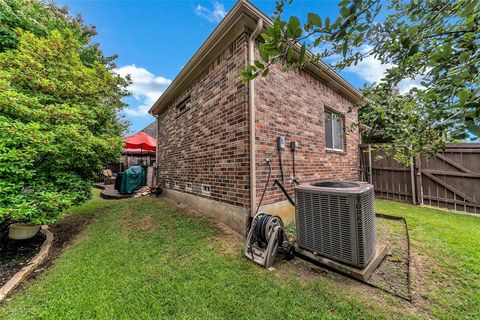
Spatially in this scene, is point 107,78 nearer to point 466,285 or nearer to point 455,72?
point 455,72

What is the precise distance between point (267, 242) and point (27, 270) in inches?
127

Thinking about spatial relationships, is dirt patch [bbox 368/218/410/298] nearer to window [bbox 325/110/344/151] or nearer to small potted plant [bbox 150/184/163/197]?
window [bbox 325/110/344/151]

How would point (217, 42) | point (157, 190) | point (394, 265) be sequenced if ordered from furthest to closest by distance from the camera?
point (157, 190) → point (217, 42) → point (394, 265)

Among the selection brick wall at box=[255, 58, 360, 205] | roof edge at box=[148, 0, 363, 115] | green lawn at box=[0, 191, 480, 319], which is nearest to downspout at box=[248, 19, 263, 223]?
brick wall at box=[255, 58, 360, 205]

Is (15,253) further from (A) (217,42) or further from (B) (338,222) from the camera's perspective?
(A) (217,42)

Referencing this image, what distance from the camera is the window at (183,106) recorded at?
5.90m

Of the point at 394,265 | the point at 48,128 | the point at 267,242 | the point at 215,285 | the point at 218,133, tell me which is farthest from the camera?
the point at 218,133

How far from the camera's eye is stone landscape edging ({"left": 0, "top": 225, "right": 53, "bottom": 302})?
2.25 meters

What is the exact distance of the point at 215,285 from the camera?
86.7 inches

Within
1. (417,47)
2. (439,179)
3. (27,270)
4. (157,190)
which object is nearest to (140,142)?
(157,190)

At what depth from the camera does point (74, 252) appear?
123 inches

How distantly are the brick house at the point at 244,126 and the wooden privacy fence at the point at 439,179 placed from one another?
4.59ft

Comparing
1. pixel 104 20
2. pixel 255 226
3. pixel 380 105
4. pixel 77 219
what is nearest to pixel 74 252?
pixel 77 219

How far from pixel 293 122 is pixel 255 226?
262 centimetres
